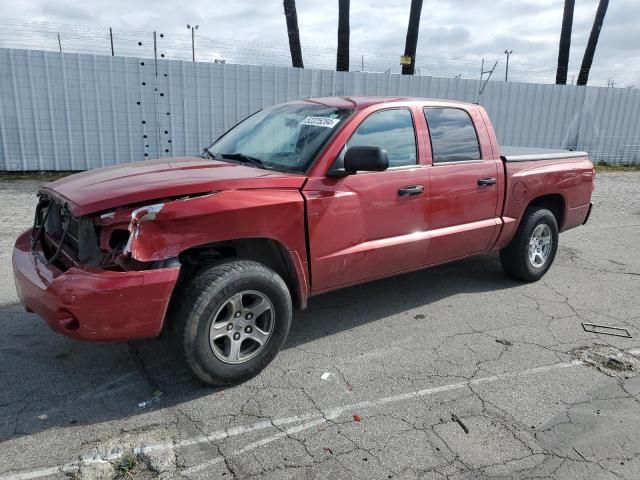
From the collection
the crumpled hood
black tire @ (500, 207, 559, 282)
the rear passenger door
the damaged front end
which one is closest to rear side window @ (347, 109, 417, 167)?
the rear passenger door

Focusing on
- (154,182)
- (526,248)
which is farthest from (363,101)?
(526,248)

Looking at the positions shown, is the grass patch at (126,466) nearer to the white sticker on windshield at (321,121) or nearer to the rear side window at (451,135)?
the white sticker on windshield at (321,121)

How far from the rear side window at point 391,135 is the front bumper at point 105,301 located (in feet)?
5.93

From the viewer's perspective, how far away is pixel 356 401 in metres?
3.20

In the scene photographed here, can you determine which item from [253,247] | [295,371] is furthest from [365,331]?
[253,247]

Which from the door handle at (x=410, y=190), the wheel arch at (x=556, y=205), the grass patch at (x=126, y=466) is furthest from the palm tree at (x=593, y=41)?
the grass patch at (x=126, y=466)

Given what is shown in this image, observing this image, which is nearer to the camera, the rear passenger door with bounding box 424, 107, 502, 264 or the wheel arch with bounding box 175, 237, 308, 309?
the wheel arch with bounding box 175, 237, 308, 309

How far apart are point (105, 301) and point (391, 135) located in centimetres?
252

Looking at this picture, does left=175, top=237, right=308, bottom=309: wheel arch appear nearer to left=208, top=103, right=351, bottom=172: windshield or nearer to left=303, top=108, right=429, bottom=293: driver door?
left=303, top=108, right=429, bottom=293: driver door

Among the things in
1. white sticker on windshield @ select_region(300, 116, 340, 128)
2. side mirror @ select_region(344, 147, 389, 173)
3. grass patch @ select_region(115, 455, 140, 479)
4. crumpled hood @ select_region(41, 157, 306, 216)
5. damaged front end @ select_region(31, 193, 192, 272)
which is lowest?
grass patch @ select_region(115, 455, 140, 479)

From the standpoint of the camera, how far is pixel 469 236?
468 cm

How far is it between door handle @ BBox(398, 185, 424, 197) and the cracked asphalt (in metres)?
1.14

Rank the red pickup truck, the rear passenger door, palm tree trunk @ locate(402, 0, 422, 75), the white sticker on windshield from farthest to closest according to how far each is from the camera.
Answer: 1. palm tree trunk @ locate(402, 0, 422, 75)
2. the rear passenger door
3. the white sticker on windshield
4. the red pickup truck

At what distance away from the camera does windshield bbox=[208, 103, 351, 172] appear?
377 centimetres
